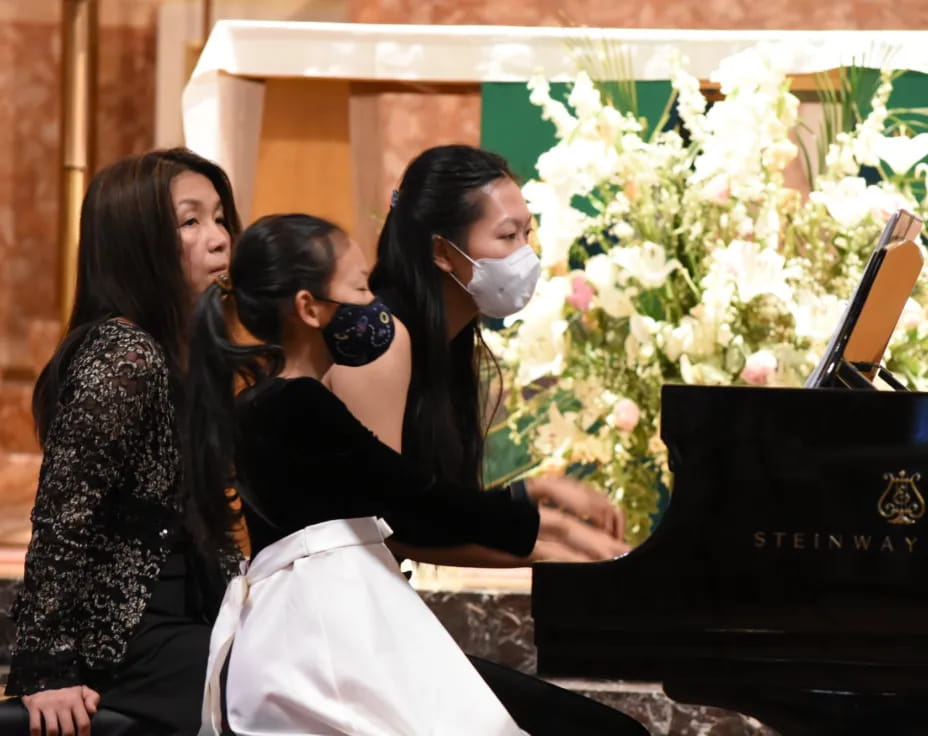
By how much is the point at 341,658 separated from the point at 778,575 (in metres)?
0.62

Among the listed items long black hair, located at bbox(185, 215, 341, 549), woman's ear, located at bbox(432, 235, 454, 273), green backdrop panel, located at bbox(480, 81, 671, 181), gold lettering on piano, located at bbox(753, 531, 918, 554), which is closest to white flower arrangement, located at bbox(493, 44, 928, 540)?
woman's ear, located at bbox(432, 235, 454, 273)

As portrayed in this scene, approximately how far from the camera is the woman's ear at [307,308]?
2.25 metres

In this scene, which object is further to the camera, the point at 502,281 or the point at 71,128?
the point at 71,128

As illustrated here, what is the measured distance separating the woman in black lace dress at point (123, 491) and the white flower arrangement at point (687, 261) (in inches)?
33.5

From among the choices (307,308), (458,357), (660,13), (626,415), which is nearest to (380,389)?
Result: (307,308)

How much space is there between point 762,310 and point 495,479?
1027 mm

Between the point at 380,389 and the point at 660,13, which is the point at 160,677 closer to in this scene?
the point at 380,389

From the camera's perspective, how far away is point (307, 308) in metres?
2.25

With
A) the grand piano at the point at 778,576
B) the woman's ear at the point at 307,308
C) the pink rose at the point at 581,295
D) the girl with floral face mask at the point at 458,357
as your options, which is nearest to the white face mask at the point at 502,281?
the girl with floral face mask at the point at 458,357

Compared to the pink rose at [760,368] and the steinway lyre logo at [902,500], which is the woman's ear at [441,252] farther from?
the steinway lyre logo at [902,500]

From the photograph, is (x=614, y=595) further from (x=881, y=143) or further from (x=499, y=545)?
(x=881, y=143)

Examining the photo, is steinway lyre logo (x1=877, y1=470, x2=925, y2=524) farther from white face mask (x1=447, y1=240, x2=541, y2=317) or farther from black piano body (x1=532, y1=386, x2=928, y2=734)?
white face mask (x1=447, y1=240, x2=541, y2=317)

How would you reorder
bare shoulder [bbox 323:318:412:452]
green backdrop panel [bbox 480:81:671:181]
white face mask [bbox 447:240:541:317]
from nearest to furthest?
bare shoulder [bbox 323:318:412:452] < white face mask [bbox 447:240:541:317] < green backdrop panel [bbox 480:81:671:181]

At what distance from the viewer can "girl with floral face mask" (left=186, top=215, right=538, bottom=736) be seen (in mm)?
2051
